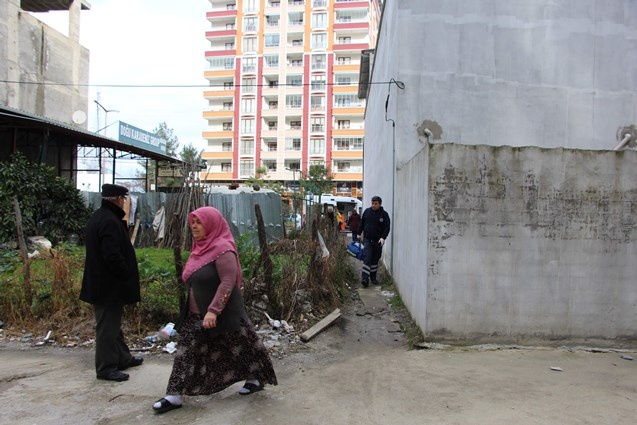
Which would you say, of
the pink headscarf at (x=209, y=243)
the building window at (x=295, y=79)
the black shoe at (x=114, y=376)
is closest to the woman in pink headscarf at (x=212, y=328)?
the pink headscarf at (x=209, y=243)

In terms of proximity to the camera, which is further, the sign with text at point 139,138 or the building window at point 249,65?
the building window at point 249,65

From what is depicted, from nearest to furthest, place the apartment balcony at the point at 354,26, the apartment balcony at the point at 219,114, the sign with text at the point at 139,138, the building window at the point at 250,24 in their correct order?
the sign with text at the point at 139,138
the apartment balcony at the point at 354,26
the apartment balcony at the point at 219,114
the building window at the point at 250,24

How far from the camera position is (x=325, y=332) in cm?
570

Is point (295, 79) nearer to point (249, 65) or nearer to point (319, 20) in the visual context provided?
point (249, 65)

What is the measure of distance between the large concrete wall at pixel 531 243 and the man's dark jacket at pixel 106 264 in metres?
3.13

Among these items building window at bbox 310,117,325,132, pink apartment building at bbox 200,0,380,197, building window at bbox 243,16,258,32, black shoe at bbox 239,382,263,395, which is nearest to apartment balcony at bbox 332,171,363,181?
pink apartment building at bbox 200,0,380,197

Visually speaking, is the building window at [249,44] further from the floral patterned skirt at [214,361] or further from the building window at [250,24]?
the floral patterned skirt at [214,361]

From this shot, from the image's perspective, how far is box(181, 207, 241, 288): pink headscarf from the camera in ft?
11.6

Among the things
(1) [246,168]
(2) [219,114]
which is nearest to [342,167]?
(1) [246,168]

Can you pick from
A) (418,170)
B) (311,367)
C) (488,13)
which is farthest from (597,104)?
(311,367)

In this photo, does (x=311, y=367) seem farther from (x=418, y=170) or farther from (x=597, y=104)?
(x=597, y=104)

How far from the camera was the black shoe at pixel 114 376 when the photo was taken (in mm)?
4168

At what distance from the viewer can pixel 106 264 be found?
4070 mm

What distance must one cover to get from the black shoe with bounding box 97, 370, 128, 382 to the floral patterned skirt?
864mm
